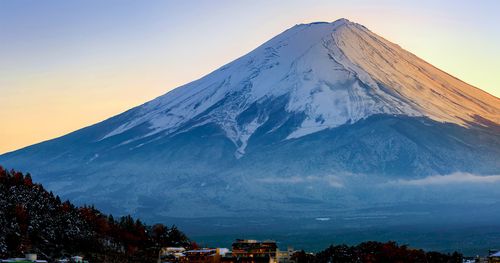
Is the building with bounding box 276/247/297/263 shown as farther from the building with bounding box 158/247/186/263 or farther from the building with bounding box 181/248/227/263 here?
the building with bounding box 158/247/186/263

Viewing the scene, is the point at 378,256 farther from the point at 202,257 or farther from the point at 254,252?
the point at 202,257

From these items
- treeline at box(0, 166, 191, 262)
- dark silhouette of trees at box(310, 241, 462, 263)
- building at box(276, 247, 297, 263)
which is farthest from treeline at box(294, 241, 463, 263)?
treeline at box(0, 166, 191, 262)

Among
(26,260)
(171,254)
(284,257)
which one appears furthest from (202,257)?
(26,260)

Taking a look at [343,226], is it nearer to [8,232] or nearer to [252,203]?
[252,203]

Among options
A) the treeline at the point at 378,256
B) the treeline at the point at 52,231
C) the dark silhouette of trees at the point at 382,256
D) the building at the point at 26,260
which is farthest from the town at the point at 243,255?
the building at the point at 26,260

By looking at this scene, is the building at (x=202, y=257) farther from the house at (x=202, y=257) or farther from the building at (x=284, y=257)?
the building at (x=284, y=257)
